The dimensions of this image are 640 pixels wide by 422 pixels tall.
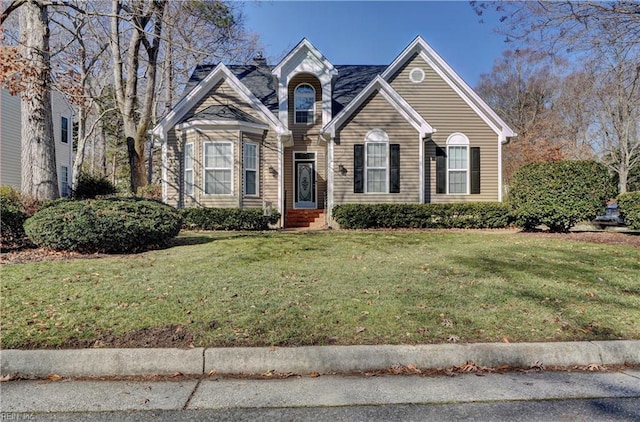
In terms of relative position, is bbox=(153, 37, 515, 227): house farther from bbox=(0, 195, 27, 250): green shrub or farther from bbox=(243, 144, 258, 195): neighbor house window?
bbox=(0, 195, 27, 250): green shrub

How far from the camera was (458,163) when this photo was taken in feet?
49.1

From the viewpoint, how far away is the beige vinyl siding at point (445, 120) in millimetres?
14891

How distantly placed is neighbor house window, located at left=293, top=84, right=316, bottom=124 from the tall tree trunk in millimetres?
8775

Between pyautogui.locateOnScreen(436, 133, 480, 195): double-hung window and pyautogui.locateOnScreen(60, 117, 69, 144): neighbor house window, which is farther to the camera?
pyautogui.locateOnScreen(60, 117, 69, 144): neighbor house window

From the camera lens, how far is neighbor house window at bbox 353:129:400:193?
14.1 metres

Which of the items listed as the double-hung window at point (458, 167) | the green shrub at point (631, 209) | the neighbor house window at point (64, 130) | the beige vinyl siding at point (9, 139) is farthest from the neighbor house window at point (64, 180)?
the green shrub at point (631, 209)

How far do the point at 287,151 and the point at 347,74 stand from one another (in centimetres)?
494

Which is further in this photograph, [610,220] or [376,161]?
[610,220]

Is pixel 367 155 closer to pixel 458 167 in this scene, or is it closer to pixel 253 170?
pixel 458 167

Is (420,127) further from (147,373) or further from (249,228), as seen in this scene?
(147,373)

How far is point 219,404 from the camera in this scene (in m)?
2.82

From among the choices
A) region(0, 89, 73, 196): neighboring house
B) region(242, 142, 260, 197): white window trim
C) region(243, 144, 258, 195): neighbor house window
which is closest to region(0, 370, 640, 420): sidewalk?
region(242, 142, 260, 197): white window trim

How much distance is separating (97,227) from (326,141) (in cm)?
919

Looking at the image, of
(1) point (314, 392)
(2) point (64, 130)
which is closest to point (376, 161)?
(1) point (314, 392)
